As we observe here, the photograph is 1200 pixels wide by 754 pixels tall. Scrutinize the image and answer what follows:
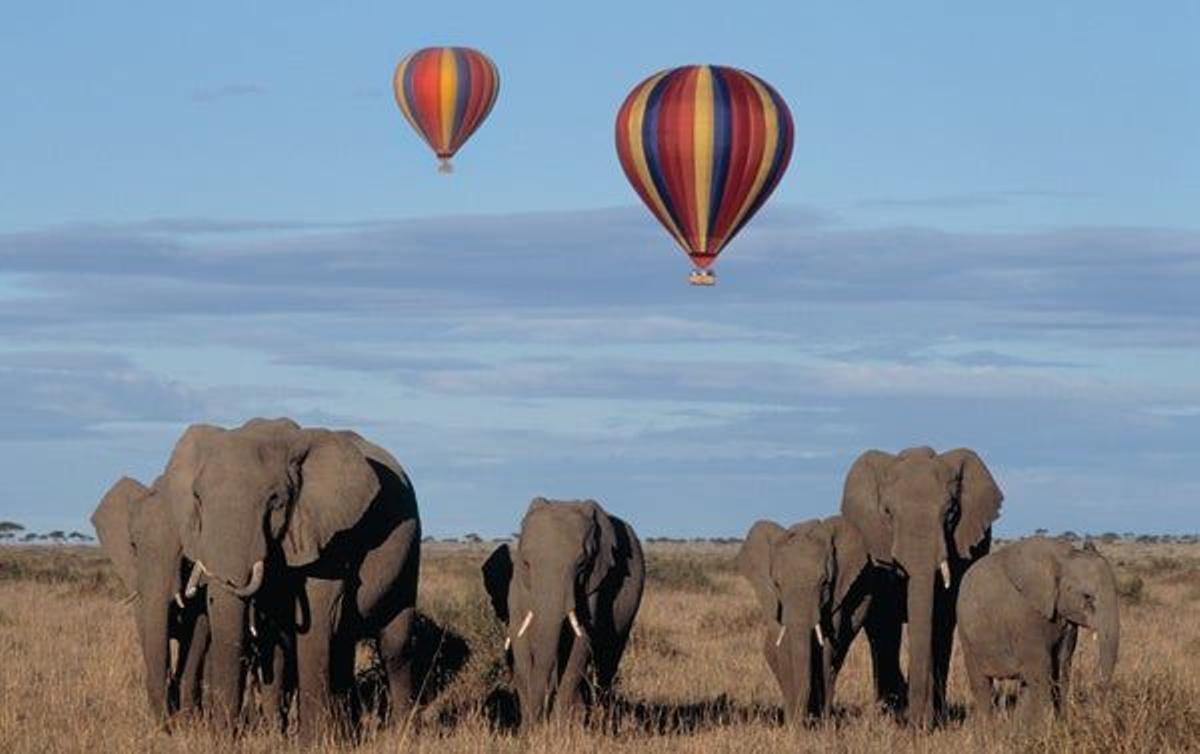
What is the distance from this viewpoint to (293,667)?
20203mm

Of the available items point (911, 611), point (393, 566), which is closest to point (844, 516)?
point (911, 611)

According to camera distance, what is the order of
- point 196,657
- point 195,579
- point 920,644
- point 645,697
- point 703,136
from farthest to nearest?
point 703,136 < point 645,697 < point 920,644 < point 196,657 < point 195,579

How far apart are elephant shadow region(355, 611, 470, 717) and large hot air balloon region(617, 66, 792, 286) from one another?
1396 centimetres

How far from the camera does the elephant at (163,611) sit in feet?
66.2

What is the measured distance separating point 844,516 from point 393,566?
5133mm

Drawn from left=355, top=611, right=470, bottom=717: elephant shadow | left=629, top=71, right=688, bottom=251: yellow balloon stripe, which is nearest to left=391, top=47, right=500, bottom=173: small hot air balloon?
left=629, top=71, right=688, bottom=251: yellow balloon stripe

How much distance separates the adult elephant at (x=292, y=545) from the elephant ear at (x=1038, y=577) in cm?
476

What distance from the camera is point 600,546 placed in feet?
69.9

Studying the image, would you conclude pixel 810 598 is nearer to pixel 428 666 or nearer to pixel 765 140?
pixel 428 666

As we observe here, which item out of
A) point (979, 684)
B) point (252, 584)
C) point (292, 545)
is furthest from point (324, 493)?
point (979, 684)

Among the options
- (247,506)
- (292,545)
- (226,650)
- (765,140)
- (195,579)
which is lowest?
(226,650)

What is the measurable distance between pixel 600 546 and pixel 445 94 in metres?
32.7

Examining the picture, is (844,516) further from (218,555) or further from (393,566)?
(218,555)

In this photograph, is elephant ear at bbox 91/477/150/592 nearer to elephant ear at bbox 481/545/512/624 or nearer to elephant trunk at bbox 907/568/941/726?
elephant ear at bbox 481/545/512/624
